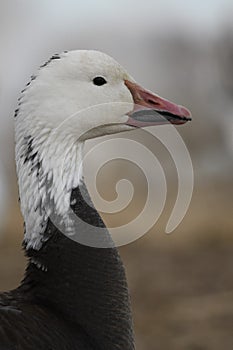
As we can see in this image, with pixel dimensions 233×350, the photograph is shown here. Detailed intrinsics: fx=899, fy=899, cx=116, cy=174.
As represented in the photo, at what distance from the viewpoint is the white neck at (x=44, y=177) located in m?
3.23

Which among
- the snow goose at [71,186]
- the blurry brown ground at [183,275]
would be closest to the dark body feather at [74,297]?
the snow goose at [71,186]

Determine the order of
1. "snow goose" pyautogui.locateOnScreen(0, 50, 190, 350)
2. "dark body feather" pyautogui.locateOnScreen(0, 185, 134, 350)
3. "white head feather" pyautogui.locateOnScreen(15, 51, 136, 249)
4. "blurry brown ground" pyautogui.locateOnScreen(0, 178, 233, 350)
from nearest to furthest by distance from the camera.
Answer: "dark body feather" pyautogui.locateOnScreen(0, 185, 134, 350) < "snow goose" pyautogui.locateOnScreen(0, 50, 190, 350) < "white head feather" pyautogui.locateOnScreen(15, 51, 136, 249) < "blurry brown ground" pyautogui.locateOnScreen(0, 178, 233, 350)

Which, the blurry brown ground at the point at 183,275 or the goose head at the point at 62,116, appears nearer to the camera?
the goose head at the point at 62,116

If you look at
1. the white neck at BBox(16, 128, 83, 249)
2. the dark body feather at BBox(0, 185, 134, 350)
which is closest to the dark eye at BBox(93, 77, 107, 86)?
the white neck at BBox(16, 128, 83, 249)

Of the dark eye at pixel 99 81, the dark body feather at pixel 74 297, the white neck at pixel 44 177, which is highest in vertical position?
the dark eye at pixel 99 81

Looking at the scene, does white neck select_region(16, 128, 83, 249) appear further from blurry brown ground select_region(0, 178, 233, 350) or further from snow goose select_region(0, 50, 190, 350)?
blurry brown ground select_region(0, 178, 233, 350)

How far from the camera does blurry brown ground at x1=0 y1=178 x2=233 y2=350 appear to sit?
6.90m

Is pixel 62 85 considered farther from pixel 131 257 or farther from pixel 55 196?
pixel 131 257

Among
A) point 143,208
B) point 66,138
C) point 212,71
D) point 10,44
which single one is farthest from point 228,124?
point 66,138

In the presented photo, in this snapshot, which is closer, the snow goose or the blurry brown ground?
the snow goose

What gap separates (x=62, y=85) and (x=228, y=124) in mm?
11631

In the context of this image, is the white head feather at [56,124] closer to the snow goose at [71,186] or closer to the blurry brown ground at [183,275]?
the snow goose at [71,186]

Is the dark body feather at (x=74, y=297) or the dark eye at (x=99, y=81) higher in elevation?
the dark eye at (x=99, y=81)

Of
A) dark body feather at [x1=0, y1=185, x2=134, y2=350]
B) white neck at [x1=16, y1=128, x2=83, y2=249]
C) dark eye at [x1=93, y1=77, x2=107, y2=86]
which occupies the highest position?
dark eye at [x1=93, y1=77, x2=107, y2=86]
